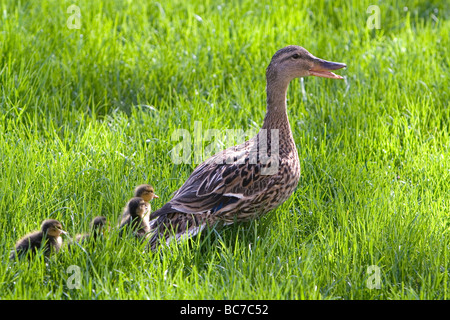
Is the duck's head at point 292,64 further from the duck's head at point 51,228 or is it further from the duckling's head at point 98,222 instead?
the duck's head at point 51,228

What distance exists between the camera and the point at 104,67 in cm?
651

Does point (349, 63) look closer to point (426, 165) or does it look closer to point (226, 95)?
point (226, 95)

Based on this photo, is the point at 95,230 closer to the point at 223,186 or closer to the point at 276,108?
the point at 223,186

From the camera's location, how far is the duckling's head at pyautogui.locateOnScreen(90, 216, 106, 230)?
13.1 ft

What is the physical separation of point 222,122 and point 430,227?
226 cm

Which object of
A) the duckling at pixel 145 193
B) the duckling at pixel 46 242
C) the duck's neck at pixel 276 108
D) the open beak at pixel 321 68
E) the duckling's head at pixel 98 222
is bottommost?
the duckling at pixel 46 242

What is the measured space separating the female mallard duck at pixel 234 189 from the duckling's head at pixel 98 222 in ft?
1.09

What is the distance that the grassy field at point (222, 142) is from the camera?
149 inches

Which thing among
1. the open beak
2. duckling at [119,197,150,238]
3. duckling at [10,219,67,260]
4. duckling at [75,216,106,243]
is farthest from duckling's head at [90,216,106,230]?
the open beak

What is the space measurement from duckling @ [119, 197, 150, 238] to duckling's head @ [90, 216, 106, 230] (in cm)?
12

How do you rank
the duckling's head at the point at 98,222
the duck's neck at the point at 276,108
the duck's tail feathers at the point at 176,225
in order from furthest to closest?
Answer: the duck's neck at the point at 276,108, the duck's tail feathers at the point at 176,225, the duckling's head at the point at 98,222

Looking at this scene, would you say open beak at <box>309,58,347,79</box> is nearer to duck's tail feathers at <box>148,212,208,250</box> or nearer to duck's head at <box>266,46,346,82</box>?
duck's head at <box>266,46,346,82</box>

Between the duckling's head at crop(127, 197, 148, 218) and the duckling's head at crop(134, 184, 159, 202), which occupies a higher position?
the duckling's head at crop(134, 184, 159, 202)

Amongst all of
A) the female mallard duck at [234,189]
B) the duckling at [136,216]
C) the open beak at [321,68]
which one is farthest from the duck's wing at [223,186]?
the open beak at [321,68]
